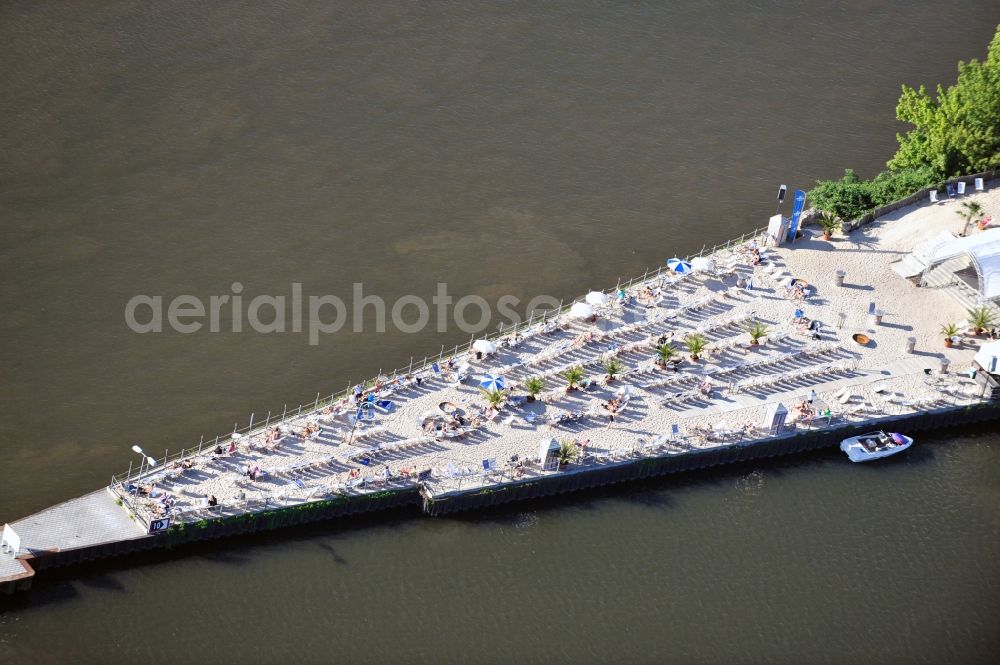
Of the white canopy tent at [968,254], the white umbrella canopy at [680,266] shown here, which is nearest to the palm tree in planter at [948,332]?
the white canopy tent at [968,254]

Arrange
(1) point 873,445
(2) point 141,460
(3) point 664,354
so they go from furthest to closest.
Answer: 1. (3) point 664,354
2. (1) point 873,445
3. (2) point 141,460

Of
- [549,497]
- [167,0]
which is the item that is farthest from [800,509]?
[167,0]

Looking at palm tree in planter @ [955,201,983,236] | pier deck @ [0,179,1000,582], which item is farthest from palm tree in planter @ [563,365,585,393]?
palm tree in planter @ [955,201,983,236]

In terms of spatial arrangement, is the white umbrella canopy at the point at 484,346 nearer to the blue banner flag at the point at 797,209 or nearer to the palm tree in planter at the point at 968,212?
the blue banner flag at the point at 797,209

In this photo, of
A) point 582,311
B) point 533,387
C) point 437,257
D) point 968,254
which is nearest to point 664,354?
point 582,311

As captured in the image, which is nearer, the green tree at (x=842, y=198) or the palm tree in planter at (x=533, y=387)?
the palm tree in planter at (x=533, y=387)

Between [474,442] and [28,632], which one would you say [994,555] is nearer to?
[474,442]

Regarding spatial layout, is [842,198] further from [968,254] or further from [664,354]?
[664,354]
